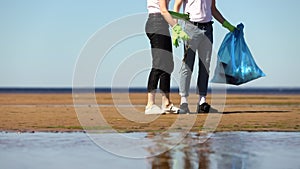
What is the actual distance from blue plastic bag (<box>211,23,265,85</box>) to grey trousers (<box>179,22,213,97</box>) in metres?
0.29

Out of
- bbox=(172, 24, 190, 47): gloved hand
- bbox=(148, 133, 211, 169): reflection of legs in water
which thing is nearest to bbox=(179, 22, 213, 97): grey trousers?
bbox=(172, 24, 190, 47): gloved hand

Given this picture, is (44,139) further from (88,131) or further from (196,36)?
(196,36)

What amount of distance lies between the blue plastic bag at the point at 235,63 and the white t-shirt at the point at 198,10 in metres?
0.68

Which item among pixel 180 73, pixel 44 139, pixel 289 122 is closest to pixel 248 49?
pixel 180 73

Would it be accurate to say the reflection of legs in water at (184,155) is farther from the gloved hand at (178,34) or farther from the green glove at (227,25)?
the green glove at (227,25)

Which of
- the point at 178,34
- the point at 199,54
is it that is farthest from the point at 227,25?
the point at 178,34

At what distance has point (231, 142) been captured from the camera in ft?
18.1

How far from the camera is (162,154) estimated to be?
470 centimetres

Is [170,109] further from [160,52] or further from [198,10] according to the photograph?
[198,10]

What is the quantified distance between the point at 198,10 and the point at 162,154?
14.1 ft

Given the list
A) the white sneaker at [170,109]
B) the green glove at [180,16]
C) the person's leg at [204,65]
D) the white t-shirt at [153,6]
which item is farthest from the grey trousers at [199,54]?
the white t-shirt at [153,6]

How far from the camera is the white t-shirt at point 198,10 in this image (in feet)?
28.4

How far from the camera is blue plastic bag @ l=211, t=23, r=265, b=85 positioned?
29.6ft

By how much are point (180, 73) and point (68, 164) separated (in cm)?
463
